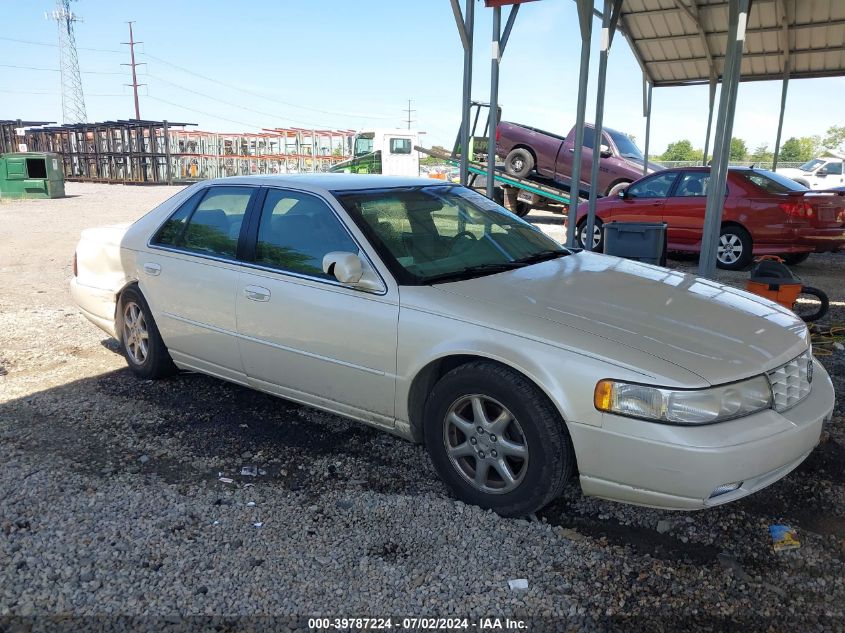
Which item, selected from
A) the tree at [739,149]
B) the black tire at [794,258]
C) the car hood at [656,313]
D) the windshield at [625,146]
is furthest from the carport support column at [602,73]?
the tree at [739,149]

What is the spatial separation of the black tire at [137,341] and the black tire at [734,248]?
7627mm

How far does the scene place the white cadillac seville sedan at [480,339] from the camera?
2.58 metres

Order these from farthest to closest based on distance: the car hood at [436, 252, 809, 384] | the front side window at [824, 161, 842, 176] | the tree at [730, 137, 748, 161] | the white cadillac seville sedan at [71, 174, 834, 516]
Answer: the tree at [730, 137, 748, 161] < the front side window at [824, 161, 842, 176] < the car hood at [436, 252, 809, 384] < the white cadillac seville sedan at [71, 174, 834, 516]

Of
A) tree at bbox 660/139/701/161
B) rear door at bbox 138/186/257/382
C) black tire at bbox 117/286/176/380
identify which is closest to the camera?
rear door at bbox 138/186/257/382

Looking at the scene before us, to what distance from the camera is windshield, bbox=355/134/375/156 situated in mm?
26297

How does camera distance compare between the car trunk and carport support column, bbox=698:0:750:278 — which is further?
the car trunk

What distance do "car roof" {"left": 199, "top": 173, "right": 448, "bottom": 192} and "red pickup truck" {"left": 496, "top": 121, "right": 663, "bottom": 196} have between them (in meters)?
11.0

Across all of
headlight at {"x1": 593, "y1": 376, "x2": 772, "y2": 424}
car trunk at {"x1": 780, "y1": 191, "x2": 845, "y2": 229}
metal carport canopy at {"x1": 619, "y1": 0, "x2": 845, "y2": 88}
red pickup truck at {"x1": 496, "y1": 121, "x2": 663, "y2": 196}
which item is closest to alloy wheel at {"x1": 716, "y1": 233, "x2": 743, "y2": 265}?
car trunk at {"x1": 780, "y1": 191, "x2": 845, "y2": 229}

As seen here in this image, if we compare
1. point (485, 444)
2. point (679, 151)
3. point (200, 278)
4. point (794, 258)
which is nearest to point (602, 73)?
point (794, 258)

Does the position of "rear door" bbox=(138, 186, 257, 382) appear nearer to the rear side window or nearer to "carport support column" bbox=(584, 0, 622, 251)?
the rear side window

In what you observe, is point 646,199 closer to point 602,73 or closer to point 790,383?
point 602,73

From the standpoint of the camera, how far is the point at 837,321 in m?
6.50

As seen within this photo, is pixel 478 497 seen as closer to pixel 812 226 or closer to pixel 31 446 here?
pixel 31 446

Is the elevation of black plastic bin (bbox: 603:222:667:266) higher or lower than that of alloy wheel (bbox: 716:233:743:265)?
higher
